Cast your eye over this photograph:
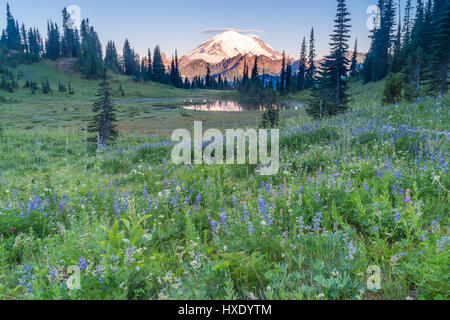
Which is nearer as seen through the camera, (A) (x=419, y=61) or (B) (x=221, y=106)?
(A) (x=419, y=61)

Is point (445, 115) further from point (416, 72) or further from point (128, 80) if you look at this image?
point (128, 80)

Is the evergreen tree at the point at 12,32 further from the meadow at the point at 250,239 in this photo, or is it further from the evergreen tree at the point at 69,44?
the meadow at the point at 250,239

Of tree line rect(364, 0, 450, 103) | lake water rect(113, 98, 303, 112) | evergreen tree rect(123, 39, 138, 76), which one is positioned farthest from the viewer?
evergreen tree rect(123, 39, 138, 76)

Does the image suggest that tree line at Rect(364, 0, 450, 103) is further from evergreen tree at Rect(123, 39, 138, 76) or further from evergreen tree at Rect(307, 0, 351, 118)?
evergreen tree at Rect(123, 39, 138, 76)

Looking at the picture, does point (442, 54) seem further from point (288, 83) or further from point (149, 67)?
point (149, 67)

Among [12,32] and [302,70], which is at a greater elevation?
[12,32]

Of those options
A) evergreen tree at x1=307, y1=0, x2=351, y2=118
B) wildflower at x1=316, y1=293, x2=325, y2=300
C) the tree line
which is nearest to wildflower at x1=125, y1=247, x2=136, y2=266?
wildflower at x1=316, y1=293, x2=325, y2=300

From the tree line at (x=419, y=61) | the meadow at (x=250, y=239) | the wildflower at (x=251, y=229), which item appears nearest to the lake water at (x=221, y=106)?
the tree line at (x=419, y=61)

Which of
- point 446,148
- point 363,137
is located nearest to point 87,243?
point 446,148

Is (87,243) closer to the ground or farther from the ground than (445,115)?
closer to the ground

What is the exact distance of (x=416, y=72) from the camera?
35.7 m

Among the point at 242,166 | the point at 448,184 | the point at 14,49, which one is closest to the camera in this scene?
the point at 448,184

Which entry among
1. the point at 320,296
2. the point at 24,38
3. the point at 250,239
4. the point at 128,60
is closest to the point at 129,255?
the point at 250,239

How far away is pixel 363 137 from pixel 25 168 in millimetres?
13276
